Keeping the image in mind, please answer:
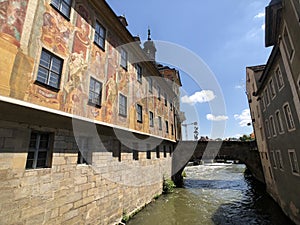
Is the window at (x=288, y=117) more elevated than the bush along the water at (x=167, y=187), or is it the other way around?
the window at (x=288, y=117)

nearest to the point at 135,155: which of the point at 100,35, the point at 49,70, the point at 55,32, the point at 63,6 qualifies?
the point at 100,35

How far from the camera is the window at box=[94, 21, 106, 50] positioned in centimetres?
827

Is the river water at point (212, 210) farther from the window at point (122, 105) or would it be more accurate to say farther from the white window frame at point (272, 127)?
the window at point (122, 105)

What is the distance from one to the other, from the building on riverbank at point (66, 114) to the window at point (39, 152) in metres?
0.03

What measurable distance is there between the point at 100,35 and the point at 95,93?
3073 millimetres

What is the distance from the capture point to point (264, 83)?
12.7m

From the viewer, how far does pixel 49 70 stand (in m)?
5.73

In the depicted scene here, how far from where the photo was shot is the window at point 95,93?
753cm

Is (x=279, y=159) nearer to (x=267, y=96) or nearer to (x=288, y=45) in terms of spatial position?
(x=267, y=96)

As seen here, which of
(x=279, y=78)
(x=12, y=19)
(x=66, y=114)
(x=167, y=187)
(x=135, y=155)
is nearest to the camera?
(x=12, y=19)

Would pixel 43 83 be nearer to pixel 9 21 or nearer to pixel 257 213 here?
pixel 9 21

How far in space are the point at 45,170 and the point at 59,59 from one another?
383 centimetres

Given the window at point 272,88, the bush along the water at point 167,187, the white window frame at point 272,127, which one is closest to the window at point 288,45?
the window at point 272,88

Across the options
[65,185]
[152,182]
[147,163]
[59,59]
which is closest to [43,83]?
[59,59]
